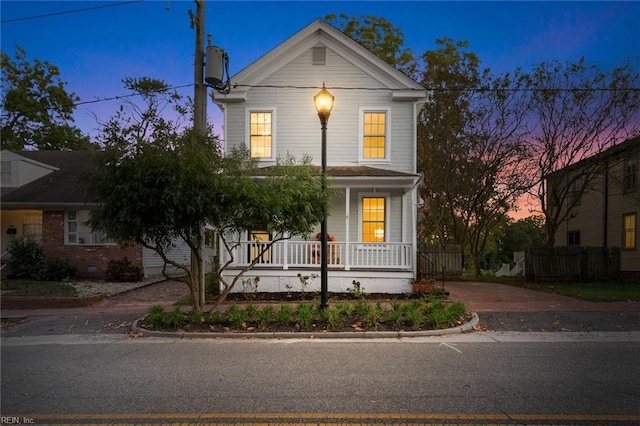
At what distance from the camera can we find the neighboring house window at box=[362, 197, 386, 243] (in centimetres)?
1414

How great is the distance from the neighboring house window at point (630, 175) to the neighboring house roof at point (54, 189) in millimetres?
24022

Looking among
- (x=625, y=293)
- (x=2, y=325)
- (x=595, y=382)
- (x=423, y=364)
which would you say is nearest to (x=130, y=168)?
(x=2, y=325)

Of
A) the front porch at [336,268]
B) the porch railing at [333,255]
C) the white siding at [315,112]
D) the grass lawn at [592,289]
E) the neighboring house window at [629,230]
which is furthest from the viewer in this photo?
the neighboring house window at [629,230]

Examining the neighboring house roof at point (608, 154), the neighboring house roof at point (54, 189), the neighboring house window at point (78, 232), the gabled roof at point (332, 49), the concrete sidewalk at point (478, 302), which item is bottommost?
the concrete sidewalk at point (478, 302)

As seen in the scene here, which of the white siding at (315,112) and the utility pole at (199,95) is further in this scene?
the white siding at (315,112)

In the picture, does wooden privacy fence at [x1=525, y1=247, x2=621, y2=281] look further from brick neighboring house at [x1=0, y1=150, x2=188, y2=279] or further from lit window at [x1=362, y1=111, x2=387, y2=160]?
brick neighboring house at [x1=0, y1=150, x2=188, y2=279]

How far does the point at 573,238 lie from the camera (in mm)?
25734

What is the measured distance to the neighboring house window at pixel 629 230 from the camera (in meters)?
20.0

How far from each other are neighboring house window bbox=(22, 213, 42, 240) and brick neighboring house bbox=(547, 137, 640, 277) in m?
23.8

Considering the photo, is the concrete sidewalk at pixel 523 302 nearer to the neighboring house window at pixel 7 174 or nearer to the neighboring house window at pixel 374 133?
the neighboring house window at pixel 374 133

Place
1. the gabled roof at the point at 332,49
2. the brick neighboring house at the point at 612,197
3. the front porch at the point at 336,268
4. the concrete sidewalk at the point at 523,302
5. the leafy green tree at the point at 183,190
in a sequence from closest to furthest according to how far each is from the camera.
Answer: the leafy green tree at the point at 183,190 → the concrete sidewalk at the point at 523,302 → the front porch at the point at 336,268 → the gabled roof at the point at 332,49 → the brick neighboring house at the point at 612,197

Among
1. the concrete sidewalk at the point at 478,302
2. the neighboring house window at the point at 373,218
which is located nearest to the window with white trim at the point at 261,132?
the neighboring house window at the point at 373,218

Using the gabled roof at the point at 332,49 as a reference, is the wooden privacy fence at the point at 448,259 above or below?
below

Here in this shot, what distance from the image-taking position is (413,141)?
13938mm
